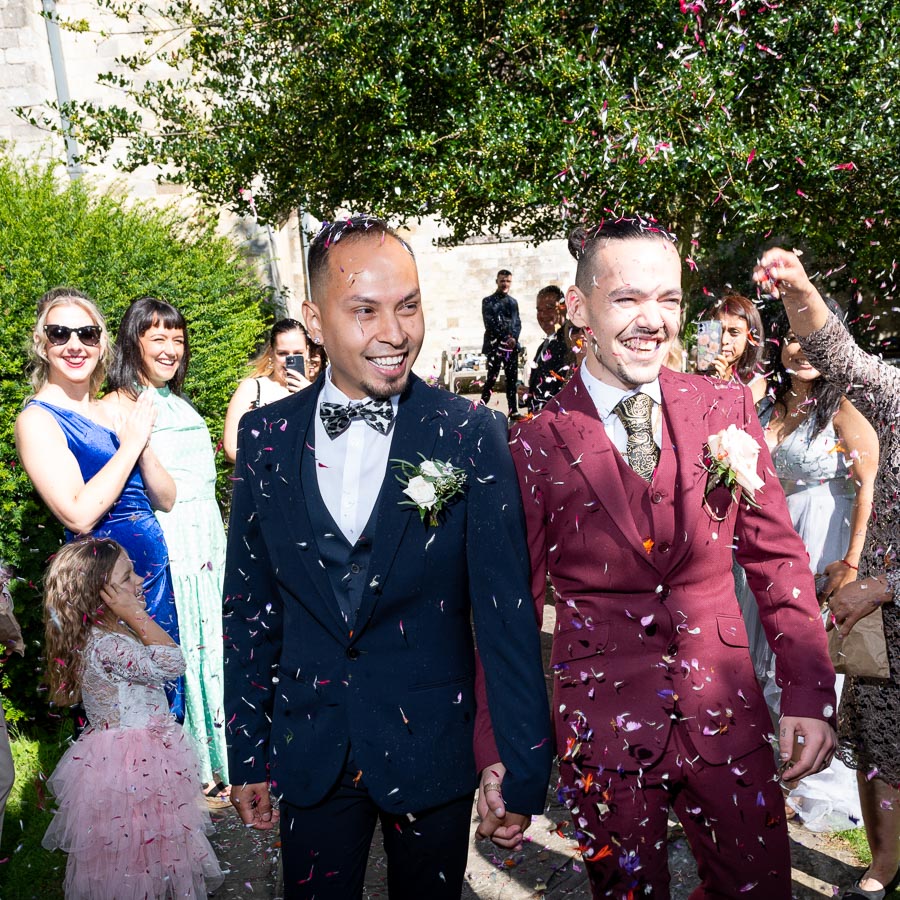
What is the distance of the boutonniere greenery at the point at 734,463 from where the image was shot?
106 inches

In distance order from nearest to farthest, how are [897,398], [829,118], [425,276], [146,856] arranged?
[897,398]
[146,856]
[829,118]
[425,276]

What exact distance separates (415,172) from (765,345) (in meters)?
3.31

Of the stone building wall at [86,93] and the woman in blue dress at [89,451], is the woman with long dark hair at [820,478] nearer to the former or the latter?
the woman in blue dress at [89,451]

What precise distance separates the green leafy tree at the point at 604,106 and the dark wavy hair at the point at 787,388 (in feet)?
6.88

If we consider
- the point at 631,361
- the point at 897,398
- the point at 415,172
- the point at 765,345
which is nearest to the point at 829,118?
the point at 765,345

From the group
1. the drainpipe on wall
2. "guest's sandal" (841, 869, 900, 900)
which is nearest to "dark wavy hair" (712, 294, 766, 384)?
"guest's sandal" (841, 869, 900, 900)

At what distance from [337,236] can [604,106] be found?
15.6 feet

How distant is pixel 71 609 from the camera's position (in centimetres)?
395

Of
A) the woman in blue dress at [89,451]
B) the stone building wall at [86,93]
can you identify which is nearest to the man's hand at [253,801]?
the woman in blue dress at [89,451]

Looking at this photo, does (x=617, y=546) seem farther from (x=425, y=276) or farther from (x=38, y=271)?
(x=425, y=276)

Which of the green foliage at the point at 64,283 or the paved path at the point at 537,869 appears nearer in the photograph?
the paved path at the point at 537,869

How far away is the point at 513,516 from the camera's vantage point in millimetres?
2607

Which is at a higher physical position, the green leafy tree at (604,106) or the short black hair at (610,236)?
the green leafy tree at (604,106)

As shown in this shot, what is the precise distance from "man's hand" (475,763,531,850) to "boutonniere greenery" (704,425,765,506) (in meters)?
1.03
